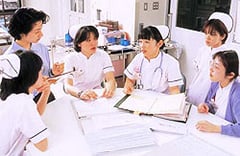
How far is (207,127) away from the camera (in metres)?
1.42

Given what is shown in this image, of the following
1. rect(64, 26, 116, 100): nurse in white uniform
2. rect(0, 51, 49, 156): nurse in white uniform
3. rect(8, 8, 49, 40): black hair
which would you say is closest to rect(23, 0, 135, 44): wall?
rect(64, 26, 116, 100): nurse in white uniform

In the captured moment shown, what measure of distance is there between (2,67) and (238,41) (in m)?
2.65

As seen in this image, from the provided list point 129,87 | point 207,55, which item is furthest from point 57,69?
point 207,55

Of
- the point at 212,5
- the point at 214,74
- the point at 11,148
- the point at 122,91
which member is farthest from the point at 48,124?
the point at 212,5

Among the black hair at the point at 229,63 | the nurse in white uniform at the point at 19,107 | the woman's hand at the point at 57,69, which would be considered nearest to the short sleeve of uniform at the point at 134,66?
the woman's hand at the point at 57,69

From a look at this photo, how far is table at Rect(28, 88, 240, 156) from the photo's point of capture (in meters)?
1.26

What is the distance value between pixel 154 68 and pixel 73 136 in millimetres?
879

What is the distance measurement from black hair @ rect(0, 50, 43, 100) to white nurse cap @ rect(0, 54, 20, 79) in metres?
0.03

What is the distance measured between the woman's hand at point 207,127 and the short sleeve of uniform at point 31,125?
2.61 feet

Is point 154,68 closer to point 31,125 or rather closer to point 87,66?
point 87,66

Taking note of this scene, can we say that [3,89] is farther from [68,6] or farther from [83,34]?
[68,6]

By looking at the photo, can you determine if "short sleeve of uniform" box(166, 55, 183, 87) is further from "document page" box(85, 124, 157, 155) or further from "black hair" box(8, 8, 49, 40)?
"black hair" box(8, 8, 49, 40)

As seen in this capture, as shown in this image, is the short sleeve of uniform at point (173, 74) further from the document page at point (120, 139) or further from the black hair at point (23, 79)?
the black hair at point (23, 79)

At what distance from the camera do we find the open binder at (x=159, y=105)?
154 centimetres
